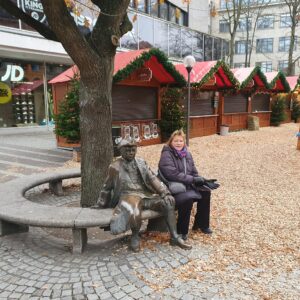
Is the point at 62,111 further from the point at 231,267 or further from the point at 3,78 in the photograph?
the point at 3,78

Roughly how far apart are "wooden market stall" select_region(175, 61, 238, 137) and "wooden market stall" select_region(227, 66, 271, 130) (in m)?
0.75

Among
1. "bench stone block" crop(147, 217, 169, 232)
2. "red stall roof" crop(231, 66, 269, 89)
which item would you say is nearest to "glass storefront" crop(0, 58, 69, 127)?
"red stall roof" crop(231, 66, 269, 89)

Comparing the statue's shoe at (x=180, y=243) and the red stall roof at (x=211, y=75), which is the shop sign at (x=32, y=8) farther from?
the statue's shoe at (x=180, y=243)

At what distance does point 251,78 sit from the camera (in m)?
16.4

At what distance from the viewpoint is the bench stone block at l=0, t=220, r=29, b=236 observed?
13.6 feet

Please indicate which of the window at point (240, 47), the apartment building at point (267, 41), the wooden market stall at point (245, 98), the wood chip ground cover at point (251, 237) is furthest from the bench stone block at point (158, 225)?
the window at point (240, 47)

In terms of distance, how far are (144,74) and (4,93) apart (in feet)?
30.0

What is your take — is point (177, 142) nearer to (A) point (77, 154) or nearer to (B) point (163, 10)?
(A) point (77, 154)

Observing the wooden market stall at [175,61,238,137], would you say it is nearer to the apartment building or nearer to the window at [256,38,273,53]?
the apartment building

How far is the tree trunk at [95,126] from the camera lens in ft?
14.4

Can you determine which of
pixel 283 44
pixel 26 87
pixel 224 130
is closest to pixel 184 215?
pixel 224 130

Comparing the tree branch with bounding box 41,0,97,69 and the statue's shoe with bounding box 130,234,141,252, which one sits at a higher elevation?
the tree branch with bounding box 41,0,97,69

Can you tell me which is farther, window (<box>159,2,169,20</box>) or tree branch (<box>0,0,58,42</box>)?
window (<box>159,2,169,20</box>)

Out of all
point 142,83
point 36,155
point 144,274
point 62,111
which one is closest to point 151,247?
point 144,274
